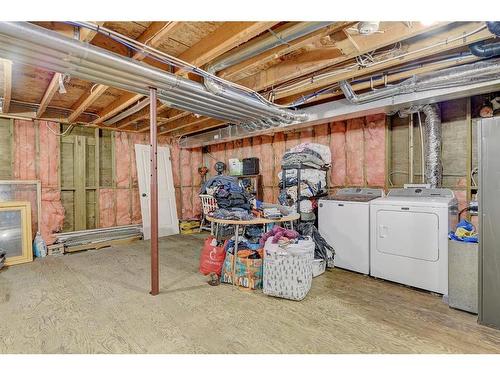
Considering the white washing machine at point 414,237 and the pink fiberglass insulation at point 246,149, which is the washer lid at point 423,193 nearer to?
the white washing machine at point 414,237

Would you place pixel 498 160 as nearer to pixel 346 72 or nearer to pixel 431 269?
pixel 431 269

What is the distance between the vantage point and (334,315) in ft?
7.41

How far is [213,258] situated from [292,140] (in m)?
2.83

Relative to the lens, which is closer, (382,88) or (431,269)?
(431,269)

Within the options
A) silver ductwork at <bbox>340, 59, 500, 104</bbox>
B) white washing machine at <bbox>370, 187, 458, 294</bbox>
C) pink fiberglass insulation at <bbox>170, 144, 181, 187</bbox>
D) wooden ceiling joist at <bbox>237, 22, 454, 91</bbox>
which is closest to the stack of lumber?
pink fiberglass insulation at <bbox>170, 144, 181, 187</bbox>

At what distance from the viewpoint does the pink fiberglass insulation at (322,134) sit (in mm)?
4434

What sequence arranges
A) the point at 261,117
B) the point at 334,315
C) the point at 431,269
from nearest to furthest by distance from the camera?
the point at 334,315
the point at 431,269
the point at 261,117

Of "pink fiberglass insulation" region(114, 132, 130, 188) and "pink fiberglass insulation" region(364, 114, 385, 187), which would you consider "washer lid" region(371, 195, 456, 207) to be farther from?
"pink fiberglass insulation" region(114, 132, 130, 188)

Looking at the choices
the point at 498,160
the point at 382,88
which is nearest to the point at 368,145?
the point at 382,88

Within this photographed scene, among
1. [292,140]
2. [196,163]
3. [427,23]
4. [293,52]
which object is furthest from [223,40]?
[196,163]

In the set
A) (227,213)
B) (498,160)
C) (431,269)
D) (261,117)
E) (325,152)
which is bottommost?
(431,269)

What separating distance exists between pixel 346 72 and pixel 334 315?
2.37 meters
